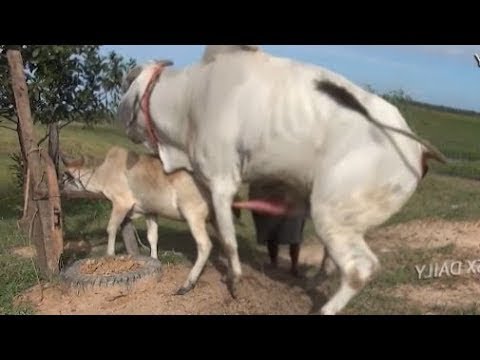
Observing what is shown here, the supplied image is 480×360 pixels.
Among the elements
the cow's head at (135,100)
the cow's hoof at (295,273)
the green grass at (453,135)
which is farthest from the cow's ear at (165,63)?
the green grass at (453,135)

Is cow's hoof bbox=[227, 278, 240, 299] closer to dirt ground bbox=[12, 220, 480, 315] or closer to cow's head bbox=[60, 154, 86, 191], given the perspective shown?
dirt ground bbox=[12, 220, 480, 315]

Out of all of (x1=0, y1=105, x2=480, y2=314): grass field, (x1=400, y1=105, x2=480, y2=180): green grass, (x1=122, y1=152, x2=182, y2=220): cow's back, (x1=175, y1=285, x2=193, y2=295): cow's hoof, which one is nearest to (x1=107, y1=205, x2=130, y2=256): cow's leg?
(x1=122, y1=152, x2=182, y2=220): cow's back

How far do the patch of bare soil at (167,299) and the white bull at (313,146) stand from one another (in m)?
0.42

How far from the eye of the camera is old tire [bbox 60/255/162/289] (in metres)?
4.90

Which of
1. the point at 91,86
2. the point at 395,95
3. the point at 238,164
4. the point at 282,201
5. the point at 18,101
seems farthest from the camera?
the point at 395,95

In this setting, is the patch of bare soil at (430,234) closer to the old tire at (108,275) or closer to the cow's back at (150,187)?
the cow's back at (150,187)

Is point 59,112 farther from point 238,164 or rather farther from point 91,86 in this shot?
point 238,164

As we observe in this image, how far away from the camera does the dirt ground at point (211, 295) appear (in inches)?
188

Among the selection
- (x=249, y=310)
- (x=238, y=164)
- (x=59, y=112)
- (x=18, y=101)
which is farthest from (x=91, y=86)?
(x=249, y=310)

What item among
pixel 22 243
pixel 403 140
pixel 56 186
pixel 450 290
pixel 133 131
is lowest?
pixel 22 243

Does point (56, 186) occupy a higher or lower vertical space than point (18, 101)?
lower

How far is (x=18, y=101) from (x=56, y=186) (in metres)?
0.88

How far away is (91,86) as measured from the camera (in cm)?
697

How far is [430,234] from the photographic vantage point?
731cm
